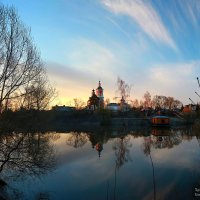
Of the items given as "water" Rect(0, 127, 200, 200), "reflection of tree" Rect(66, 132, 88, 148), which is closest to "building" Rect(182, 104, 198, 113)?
"water" Rect(0, 127, 200, 200)

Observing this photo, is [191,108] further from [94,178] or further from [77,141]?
[94,178]

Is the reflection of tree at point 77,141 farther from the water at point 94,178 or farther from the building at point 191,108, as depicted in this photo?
the building at point 191,108

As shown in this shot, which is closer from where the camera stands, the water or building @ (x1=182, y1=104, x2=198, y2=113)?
the water

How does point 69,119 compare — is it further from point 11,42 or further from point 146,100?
point 11,42

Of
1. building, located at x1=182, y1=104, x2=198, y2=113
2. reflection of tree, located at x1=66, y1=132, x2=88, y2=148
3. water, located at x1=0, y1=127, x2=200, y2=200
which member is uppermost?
building, located at x1=182, y1=104, x2=198, y2=113

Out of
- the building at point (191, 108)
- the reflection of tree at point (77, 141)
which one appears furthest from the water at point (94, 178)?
the reflection of tree at point (77, 141)

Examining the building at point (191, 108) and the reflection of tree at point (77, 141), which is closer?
the building at point (191, 108)

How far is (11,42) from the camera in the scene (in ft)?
54.7

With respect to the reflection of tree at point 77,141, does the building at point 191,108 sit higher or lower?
higher

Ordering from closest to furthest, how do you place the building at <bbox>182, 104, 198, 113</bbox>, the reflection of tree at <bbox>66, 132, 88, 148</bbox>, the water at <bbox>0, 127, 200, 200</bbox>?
1. the water at <bbox>0, 127, 200, 200</bbox>
2. the building at <bbox>182, 104, 198, 113</bbox>
3. the reflection of tree at <bbox>66, 132, 88, 148</bbox>

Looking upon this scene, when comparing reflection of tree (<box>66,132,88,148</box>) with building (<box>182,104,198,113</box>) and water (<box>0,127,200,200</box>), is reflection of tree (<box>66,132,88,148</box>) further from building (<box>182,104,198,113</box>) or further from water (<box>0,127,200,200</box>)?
building (<box>182,104,198,113</box>)

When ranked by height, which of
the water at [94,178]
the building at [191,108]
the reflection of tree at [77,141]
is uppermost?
the building at [191,108]

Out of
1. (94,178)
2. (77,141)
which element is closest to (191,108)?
(77,141)

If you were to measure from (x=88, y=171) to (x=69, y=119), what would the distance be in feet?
186
